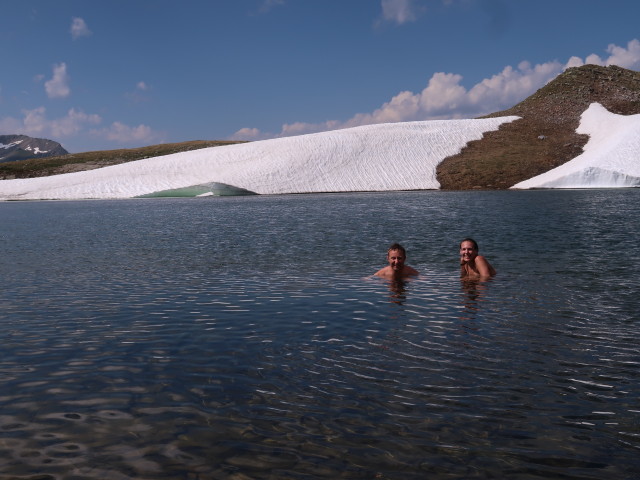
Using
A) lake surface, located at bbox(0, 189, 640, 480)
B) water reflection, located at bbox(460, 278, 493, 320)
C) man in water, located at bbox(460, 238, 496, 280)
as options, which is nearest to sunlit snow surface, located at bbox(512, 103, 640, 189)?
lake surface, located at bbox(0, 189, 640, 480)

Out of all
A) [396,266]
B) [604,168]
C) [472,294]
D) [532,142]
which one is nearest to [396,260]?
[396,266]

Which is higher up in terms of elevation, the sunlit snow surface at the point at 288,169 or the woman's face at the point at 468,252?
the sunlit snow surface at the point at 288,169

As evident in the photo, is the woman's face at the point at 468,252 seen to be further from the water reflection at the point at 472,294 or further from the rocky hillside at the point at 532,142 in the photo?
the rocky hillside at the point at 532,142

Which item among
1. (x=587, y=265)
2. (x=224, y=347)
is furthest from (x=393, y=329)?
(x=587, y=265)

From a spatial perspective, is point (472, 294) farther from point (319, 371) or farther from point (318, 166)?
point (318, 166)

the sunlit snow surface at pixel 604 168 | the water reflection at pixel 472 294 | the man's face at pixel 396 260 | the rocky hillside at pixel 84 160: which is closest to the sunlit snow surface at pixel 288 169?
the sunlit snow surface at pixel 604 168

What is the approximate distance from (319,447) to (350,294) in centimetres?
796

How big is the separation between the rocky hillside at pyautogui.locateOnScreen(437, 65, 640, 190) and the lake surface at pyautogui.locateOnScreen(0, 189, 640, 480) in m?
57.8

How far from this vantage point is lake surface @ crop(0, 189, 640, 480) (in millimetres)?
5527

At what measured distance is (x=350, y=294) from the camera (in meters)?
13.6

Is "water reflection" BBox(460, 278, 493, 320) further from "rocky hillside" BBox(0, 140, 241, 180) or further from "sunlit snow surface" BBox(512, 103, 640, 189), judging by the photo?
"rocky hillside" BBox(0, 140, 241, 180)

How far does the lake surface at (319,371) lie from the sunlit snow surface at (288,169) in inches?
2392

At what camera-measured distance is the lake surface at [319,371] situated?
218 inches

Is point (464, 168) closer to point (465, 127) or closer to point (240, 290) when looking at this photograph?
point (465, 127)
